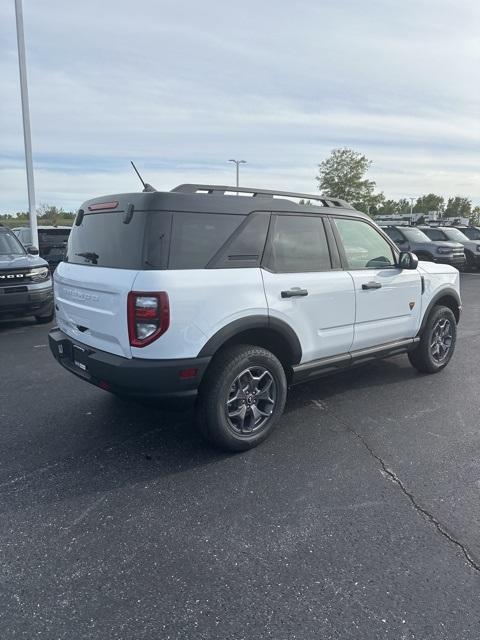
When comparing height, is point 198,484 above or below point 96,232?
below

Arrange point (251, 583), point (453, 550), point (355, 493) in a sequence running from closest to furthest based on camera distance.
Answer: point (251, 583) < point (453, 550) < point (355, 493)

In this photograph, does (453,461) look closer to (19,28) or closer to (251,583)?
(251,583)

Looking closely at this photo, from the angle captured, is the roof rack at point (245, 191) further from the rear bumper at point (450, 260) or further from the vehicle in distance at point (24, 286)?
the rear bumper at point (450, 260)

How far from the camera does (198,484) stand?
3.13 metres

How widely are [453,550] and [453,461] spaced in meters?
1.05

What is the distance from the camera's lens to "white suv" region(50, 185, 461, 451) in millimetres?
3090

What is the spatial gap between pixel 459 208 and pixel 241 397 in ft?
313

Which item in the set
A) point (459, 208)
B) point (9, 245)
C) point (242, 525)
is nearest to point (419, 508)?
point (242, 525)

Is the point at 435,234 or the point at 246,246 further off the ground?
the point at 246,246

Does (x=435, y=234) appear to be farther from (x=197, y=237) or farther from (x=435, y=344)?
(x=197, y=237)

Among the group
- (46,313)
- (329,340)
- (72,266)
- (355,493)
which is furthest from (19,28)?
(355,493)

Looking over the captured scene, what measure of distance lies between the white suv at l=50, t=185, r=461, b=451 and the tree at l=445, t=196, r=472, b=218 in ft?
301

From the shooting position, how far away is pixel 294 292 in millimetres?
3701

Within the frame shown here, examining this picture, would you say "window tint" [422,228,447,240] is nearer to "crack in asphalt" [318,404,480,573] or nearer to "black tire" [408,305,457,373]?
"black tire" [408,305,457,373]
